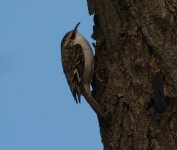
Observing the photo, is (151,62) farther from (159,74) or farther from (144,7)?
(144,7)

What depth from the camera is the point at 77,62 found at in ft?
14.9

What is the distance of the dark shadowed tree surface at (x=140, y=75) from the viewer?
2.67 meters

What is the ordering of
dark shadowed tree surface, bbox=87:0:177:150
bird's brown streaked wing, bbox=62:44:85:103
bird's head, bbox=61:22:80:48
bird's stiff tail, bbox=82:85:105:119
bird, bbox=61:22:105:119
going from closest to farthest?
dark shadowed tree surface, bbox=87:0:177:150, bird's stiff tail, bbox=82:85:105:119, bird, bbox=61:22:105:119, bird's brown streaked wing, bbox=62:44:85:103, bird's head, bbox=61:22:80:48

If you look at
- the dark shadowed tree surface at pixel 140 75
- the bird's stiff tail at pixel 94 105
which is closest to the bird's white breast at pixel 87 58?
the bird's stiff tail at pixel 94 105

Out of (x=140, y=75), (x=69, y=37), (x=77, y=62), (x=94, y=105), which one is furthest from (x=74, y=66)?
(x=140, y=75)

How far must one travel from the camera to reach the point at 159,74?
270 centimetres

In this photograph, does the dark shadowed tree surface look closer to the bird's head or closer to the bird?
the bird

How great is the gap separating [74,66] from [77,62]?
5cm

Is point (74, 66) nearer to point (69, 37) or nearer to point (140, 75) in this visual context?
point (69, 37)

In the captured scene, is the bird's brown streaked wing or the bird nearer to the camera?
the bird

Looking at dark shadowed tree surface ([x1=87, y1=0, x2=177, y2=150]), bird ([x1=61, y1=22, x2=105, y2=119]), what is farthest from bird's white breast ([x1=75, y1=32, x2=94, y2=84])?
dark shadowed tree surface ([x1=87, y1=0, x2=177, y2=150])

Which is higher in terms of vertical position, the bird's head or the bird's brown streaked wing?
the bird's head

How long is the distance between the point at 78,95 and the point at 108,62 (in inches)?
44.1

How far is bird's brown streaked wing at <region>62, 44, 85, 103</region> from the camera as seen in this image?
4.28 metres
